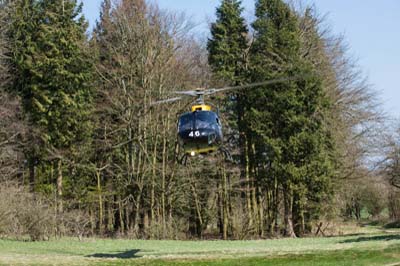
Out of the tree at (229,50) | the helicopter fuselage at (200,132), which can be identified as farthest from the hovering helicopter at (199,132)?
the tree at (229,50)

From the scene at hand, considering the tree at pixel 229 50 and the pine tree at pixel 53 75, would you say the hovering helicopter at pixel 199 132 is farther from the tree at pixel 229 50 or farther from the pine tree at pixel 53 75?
the pine tree at pixel 53 75

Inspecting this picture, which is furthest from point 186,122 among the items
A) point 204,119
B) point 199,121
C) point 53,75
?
point 53,75

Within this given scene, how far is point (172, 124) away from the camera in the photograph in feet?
103

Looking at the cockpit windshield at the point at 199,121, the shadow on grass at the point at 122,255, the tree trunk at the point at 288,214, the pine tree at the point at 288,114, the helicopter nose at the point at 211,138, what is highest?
the pine tree at the point at 288,114

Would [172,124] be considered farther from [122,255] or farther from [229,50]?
[122,255]

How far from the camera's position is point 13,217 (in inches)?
955

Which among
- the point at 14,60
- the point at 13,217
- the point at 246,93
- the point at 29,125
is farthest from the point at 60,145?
the point at 246,93

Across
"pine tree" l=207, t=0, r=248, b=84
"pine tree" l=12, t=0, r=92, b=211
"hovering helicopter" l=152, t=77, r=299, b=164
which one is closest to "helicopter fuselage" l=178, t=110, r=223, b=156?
"hovering helicopter" l=152, t=77, r=299, b=164

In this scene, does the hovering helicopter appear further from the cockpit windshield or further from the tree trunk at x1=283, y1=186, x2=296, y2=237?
the tree trunk at x1=283, y1=186, x2=296, y2=237

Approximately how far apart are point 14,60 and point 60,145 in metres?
5.69

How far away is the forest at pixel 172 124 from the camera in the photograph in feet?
101

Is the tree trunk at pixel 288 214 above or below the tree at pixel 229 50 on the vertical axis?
Result: below

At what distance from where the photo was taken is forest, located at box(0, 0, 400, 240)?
101 feet

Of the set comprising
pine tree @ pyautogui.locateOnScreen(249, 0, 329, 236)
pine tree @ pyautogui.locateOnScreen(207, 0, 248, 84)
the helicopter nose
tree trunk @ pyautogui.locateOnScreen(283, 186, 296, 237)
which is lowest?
tree trunk @ pyautogui.locateOnScreen(283, 186, 296, 237)
